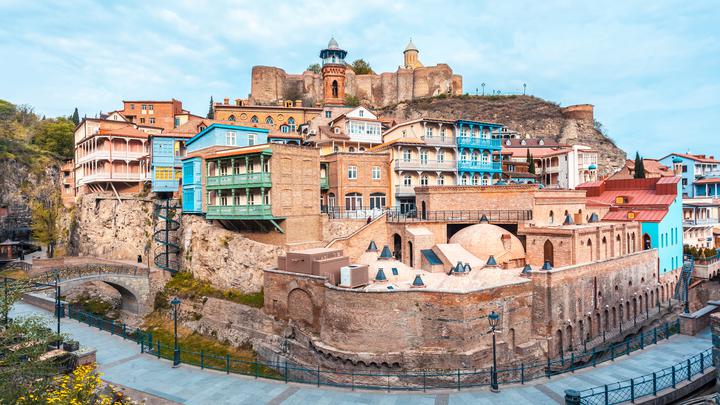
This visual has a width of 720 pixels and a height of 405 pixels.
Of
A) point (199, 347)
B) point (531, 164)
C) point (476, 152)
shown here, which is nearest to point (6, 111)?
point (199, 347)

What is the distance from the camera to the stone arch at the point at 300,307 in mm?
26906

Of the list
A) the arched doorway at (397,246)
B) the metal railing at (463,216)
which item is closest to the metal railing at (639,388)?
the metal railing at (463,216)

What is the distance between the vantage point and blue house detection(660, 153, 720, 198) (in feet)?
173

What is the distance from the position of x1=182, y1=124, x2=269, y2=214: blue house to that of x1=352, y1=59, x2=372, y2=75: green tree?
61.4 metres

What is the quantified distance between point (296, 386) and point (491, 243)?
19.8 m

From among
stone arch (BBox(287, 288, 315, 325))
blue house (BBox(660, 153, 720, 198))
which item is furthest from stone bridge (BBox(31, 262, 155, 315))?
blue house (BBox(660, 153, 720, 198))

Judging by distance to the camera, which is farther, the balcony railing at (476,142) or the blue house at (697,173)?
the blue house at (697,173)

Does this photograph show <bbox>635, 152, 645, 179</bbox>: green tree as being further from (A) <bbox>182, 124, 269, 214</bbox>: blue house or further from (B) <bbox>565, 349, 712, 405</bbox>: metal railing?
(A) <bbox>182, 124, 269, 214</bbox>: blue house

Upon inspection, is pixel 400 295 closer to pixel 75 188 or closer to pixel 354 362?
pixel 354 362

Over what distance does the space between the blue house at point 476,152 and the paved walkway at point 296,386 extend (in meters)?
28.5

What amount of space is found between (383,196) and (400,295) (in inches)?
770

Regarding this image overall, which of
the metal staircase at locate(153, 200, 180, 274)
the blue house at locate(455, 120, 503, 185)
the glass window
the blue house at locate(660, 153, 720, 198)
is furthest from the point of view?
the blue house at locate(660, 153, 720, 198)

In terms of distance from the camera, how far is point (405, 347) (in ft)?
76.0

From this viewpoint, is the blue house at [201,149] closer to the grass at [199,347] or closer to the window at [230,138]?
the window at [230,138]
